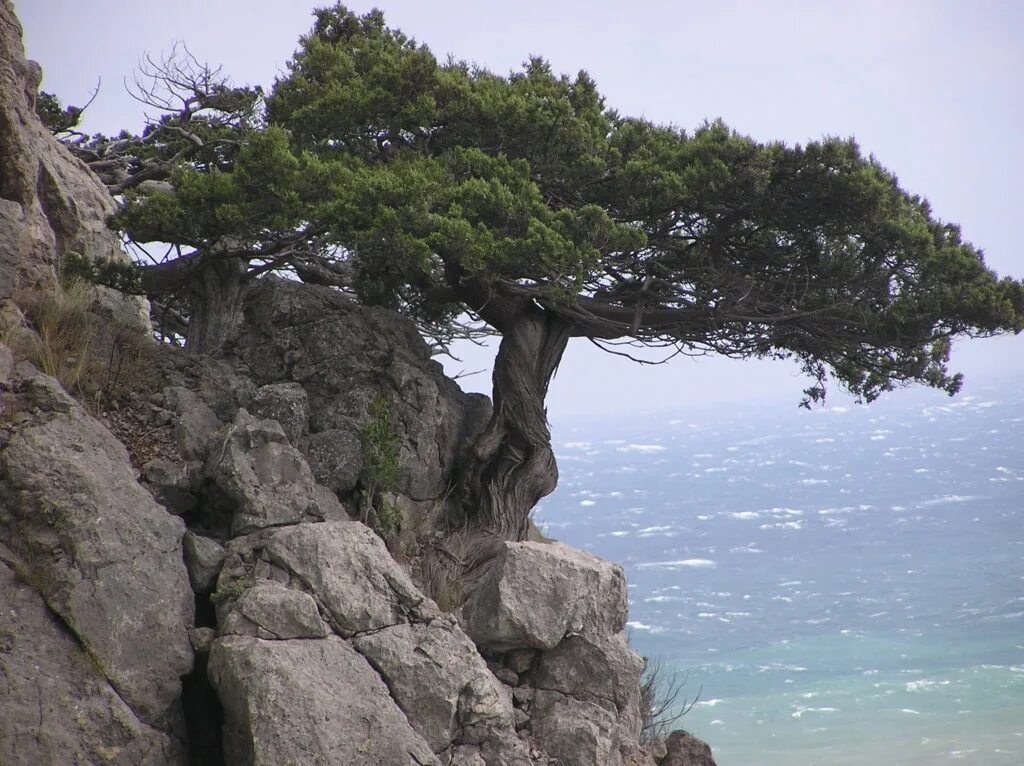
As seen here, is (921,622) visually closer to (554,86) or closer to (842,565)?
(842,565)

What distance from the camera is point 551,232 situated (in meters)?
10.8

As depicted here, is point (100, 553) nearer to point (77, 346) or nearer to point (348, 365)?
point (77, 346)

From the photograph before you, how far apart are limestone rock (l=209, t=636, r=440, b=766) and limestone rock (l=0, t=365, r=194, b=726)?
1.66 feet

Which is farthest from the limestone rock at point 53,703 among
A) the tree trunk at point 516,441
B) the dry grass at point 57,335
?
the tree trunk at point 516,441

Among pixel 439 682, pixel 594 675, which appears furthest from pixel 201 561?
pixel 594 675

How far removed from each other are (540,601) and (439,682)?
5.75 ft

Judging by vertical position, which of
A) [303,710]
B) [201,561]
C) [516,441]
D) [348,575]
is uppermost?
[516,441]

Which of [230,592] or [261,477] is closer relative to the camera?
[230,592]

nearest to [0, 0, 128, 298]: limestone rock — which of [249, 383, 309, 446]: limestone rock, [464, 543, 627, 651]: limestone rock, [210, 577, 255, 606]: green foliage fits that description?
[249, 383, 309, 446]: limestone rock

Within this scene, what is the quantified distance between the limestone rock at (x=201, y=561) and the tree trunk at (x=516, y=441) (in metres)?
4.15

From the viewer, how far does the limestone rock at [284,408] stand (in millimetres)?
10867

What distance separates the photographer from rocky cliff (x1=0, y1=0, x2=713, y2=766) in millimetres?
7391

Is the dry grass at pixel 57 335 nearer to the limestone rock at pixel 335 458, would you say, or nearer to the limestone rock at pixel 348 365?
the limestone rock at pixel 348 365

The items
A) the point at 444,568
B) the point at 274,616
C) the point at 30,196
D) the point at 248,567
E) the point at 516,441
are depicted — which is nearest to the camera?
the point at 274,616
